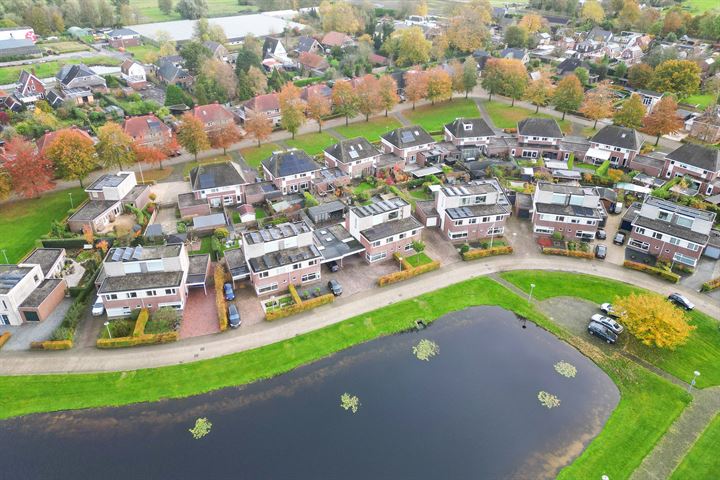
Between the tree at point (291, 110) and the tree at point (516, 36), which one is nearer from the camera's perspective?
the tree at point (291, 110)

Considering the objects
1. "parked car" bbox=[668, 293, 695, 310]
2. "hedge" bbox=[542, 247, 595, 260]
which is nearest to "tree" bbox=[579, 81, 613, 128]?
"hedge" bbox=[542, 247, 595, 260]

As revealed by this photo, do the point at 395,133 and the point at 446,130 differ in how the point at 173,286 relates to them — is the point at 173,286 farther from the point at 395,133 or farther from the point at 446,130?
the point at 446,130

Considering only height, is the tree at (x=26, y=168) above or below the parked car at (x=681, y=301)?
above

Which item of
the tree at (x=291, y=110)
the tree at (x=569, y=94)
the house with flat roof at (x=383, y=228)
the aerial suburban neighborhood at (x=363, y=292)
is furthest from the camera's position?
the tree at (x=569, y=94)

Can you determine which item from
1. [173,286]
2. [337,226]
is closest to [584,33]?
[337,226]

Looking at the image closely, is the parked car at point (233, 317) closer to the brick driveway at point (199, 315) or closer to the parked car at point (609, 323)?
the brick driveway at point (199, 315)

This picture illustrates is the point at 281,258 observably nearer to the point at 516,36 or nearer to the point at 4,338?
the point at 4,338

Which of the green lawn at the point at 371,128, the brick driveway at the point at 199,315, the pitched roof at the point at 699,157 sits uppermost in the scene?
the pitched roof at the point at 699,157

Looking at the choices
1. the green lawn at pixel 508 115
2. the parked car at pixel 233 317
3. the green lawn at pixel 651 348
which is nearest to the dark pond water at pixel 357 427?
the green lawn at pixel 651 348

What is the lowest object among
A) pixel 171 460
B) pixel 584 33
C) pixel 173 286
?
pixel 171 460
